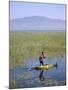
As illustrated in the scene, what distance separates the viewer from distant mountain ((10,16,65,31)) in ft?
4.80

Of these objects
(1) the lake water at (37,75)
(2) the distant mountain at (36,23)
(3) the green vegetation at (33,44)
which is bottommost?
(1) the lake water at (37,75)

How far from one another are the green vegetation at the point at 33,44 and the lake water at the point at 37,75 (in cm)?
4

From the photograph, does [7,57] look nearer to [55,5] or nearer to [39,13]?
[39,13]

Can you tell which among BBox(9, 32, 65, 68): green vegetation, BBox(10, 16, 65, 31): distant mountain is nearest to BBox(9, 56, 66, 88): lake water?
BBox(9, 32, 65, 68): green vegetation

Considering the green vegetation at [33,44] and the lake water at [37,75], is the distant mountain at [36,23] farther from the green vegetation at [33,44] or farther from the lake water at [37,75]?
the lake water at [37,75]

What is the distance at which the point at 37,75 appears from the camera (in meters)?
1.48

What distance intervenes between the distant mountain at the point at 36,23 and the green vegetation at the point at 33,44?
40 millimetres

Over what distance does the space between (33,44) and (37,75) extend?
23cm

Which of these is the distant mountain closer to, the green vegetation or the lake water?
the green vegetation

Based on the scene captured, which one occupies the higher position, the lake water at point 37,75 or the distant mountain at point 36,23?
the distant mountain at point 36,23

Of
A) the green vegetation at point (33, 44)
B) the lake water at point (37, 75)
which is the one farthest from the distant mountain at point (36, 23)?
the lake water at point (37, 75)

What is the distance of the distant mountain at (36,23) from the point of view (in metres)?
1.46

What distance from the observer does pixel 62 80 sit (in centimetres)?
153

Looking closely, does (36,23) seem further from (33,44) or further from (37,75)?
(37,75)
